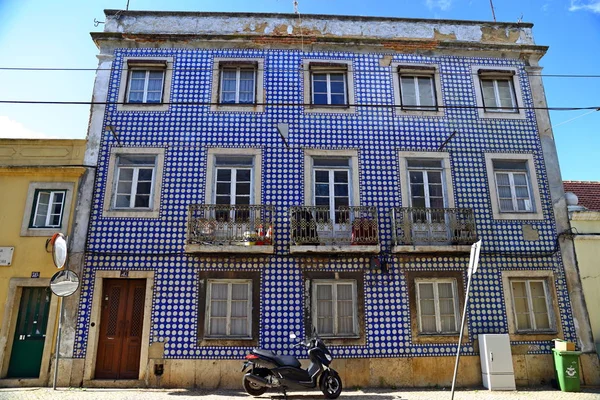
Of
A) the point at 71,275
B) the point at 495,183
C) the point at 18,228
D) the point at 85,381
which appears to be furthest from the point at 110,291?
the point at 495,183

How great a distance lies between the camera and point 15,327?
373 inches

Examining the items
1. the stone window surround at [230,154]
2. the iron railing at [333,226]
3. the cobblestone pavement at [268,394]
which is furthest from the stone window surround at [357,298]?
the stone window surround at [230,154]

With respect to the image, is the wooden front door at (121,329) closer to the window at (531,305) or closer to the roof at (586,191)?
the window at (531,305)

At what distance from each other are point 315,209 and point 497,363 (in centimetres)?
560

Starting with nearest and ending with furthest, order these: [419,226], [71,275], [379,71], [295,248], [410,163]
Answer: [71,275] → [295,248] → [419,226] → [410,163] → [379,71]

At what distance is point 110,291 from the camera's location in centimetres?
981

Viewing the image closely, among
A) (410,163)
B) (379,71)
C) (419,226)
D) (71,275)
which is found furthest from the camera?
(379,71)

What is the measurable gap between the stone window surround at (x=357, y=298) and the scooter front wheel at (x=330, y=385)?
1466 millimetres

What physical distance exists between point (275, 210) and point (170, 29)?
6585 mm

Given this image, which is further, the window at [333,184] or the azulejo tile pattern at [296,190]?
the window at [333,184]

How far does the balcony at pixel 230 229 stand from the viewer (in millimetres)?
9602

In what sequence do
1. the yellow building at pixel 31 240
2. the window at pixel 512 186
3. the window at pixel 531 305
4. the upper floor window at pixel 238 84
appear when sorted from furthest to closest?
the upper floor window at pixel 238 84 → the window at pixel 512 186 → the window at pixel 531 305 → the yellow building at pixel 31 240

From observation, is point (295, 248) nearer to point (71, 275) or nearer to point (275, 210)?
point (275, 210)

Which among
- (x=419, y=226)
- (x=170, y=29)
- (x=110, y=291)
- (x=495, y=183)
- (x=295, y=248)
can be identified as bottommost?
(x=110, y=291)
